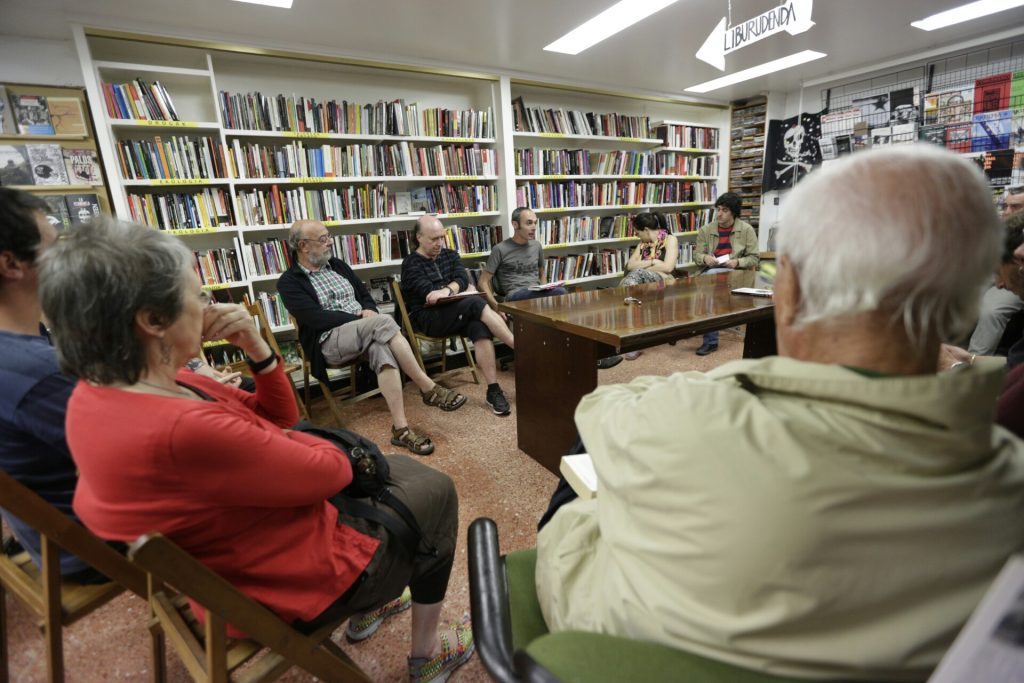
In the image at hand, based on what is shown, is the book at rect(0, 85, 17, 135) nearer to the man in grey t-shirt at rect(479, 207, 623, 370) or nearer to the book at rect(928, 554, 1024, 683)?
the man in grey t-shirt at rect(479, 207, 623, 370)

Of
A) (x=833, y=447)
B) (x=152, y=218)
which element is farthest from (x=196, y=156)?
(x=833, y=447)

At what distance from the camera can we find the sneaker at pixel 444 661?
1.23 m

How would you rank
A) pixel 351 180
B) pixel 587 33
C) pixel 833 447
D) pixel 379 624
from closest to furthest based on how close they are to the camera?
pixel 833 447 < pixel 379 624 < pixel 587 33 < pixel 351 180

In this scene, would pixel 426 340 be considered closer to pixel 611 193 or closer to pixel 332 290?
pixel 332 290

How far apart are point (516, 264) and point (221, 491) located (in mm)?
3255

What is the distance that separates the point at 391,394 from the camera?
2607mm

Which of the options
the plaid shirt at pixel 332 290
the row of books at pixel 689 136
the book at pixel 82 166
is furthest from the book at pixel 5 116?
the row of books at pixel 689 136

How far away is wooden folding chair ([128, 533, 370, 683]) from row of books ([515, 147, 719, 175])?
4004 mm

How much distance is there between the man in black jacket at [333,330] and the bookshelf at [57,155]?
1.26m

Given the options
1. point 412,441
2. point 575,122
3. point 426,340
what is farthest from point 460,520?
point 575,122

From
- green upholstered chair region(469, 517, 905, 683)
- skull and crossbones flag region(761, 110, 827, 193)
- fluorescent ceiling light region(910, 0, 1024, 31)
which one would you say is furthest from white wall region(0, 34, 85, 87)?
skull and crossbones flag region(761, 110, 827, 193)

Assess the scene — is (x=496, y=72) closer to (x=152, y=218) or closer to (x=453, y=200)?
(x=453, y=200)

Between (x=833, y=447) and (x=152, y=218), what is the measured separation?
12.1 ft

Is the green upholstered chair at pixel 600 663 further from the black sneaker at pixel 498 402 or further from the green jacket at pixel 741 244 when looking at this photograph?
the green jacket at pixel 741 244
